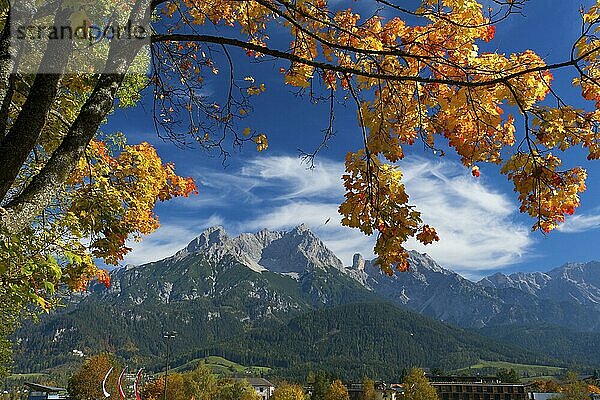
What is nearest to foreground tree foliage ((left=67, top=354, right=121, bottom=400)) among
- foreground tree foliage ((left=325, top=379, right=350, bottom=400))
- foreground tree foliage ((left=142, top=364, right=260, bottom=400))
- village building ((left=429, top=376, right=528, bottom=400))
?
foreground tree foliage ((left=142, top=364, right=260, bottom=400))

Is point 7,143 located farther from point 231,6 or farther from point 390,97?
point 231,6

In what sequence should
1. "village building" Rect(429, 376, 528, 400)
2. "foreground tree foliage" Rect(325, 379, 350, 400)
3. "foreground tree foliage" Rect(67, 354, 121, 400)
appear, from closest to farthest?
1. "foreground tree foliage" Rect(67, 354, 121, 400)
2. "foreground tree foliage" Rect(325, 379, 350, 400)
3. "village building" Rect(429, 376, 528, 400)

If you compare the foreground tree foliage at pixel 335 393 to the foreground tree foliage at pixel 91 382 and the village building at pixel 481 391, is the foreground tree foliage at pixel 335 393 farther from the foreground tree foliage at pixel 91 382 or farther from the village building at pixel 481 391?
the foreground tree foliage at pixel 91 382

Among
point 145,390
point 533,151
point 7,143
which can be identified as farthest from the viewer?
point 145,390

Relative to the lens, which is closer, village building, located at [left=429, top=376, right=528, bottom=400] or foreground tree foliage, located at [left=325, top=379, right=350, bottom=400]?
foreground tree foliage, located at [left=325, top=379, right=350, bottom=400]

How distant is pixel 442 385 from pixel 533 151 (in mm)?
102702

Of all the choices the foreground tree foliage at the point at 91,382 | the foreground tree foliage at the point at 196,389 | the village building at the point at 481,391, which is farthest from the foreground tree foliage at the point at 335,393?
the foreground tree foliage at the point at 91,382

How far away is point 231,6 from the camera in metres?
4.73

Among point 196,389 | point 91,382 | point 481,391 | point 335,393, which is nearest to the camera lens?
point 91,382

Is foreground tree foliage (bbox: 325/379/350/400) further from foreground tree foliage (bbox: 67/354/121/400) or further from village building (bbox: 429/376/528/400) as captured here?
foreground tree foliage (bbox: 67/354/121/400)

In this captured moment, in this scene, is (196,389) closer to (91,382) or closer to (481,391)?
(91,382)

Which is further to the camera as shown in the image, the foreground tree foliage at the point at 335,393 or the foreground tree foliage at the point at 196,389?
the foreground tree foliage at the point at 335,393

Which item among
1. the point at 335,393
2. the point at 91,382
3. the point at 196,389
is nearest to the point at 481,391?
the point at 335,393

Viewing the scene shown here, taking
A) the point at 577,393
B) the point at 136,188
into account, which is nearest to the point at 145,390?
the point at 577,393
